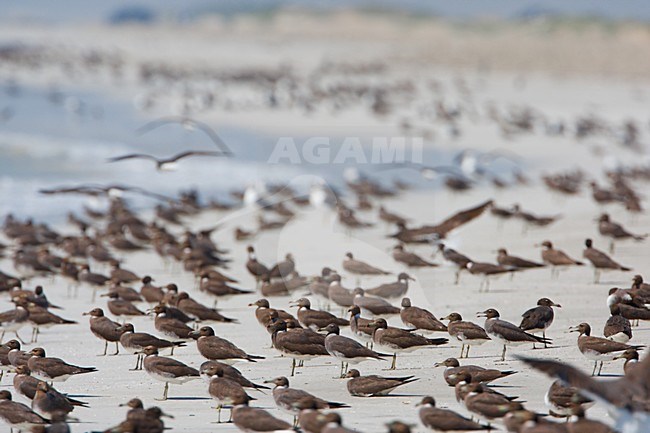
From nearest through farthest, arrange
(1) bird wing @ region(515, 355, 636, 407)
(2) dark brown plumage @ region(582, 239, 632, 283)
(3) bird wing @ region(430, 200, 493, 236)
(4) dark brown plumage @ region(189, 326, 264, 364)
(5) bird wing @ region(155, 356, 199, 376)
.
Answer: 1. (1) bird wing @ region(515, 355, 636, 407)
2. (5) bird wing @ region(155, 356, 199, 376)
3. (4) dark brown plumage @ region(189, 326, 264, 364)
4. (2) dark brown plumage @ region(582, 239, 632, 283)
5. (3) bird wing @ region(430, 200, 493, 236)

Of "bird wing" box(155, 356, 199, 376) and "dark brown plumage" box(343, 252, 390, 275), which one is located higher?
"dark brown plumage" box(343, 252, 390, 275)

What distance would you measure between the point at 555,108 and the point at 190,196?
972 inches

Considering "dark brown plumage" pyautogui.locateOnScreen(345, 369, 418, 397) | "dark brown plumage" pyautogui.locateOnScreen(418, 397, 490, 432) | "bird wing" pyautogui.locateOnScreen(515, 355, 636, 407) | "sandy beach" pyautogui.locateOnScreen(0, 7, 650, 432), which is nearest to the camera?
"bird wing" pyautogui.locateOnScreen(515, 355, 636, 407)

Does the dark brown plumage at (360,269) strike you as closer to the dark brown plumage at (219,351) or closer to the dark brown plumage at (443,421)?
the dark brown plumage at (219,351)

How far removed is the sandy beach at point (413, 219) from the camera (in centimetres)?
848

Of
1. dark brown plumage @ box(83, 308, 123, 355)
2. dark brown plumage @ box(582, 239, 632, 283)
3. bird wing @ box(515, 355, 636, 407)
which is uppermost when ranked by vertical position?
dark brown plumage @ box(582, 239, 632, 283)

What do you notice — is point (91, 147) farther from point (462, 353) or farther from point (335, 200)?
point (462, 353)

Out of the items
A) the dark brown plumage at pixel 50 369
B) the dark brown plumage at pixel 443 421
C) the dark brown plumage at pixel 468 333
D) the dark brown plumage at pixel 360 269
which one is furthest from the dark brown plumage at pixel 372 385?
the dark brown plumage at pixel 360 269

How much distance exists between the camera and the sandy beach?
8477 mm

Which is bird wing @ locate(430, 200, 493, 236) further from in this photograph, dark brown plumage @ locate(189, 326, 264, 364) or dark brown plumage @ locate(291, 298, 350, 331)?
dark brown plumage @ locate(189, 326, 264, 364)

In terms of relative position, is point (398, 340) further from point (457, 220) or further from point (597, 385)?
point (457, 220)

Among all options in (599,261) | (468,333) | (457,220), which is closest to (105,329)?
(468,333)

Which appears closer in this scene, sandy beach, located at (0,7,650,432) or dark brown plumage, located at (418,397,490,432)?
dark brown plumage, located at (418,397,490,432)

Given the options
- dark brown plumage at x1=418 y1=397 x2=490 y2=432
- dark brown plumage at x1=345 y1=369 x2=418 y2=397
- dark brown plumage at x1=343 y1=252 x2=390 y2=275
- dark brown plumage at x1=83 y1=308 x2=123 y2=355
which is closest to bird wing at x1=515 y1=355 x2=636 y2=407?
dark brown plumage at x1=418 y1=397 x2=490 y2=432
